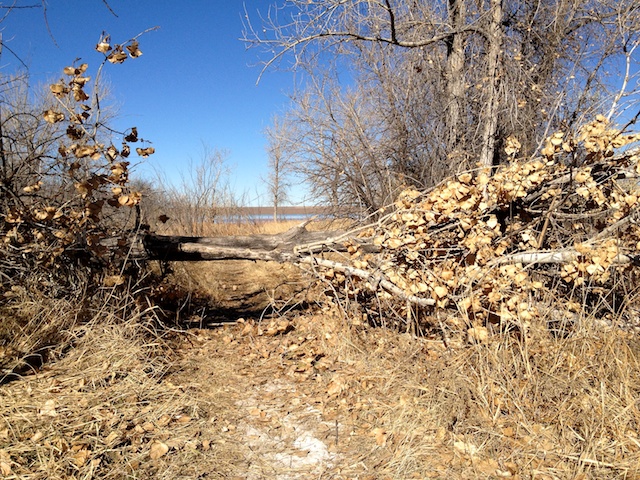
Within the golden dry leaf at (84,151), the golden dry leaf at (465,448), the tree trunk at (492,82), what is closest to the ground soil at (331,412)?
the golden dry leaf at (465,448)

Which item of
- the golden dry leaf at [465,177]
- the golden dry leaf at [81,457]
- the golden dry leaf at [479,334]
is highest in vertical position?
the golden dry leaf at [465,177]

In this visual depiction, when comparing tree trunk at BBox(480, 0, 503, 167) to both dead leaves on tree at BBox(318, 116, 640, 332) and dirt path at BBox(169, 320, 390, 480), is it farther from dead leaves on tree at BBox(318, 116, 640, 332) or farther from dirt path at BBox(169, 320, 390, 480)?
dirt path at BBox(169, 320, 390, 480)

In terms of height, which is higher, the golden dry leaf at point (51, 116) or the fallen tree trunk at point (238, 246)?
the golden dry leaf at point (51, 116)

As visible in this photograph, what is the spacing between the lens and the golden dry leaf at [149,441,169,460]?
242 cm

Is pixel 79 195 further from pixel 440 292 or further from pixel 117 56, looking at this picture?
pixel 440 292

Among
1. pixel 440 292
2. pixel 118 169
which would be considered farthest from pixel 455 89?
pixel 118 169

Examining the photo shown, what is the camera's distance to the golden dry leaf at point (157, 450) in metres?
2.42

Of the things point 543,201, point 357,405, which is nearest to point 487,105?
point 543,201

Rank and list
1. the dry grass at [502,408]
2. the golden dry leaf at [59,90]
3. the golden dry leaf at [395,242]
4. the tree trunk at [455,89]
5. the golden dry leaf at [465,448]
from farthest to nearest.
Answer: the tree trunk at [455,89], the golden dry leaf at [395,242], the golden dry leaf at [59,90], the golden dry leaf at [465,448], the dry grass at [502,408]

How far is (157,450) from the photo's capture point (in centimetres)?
245

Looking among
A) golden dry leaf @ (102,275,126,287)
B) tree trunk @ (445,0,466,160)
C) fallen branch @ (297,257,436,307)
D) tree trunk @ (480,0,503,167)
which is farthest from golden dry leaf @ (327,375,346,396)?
tree trunk @ (445,0,466,160)

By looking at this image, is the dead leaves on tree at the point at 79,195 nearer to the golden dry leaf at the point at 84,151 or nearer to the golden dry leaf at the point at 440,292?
the golden dry leaf at the point at 84,151

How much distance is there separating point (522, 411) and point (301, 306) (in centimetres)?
298

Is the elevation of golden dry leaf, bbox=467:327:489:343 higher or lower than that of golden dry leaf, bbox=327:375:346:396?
higher
